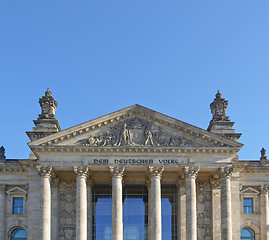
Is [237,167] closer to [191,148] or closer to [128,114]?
[191,148]

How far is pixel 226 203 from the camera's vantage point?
49.2 m

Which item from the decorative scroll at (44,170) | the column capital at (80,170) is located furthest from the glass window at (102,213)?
the decorative scroll at (44,170)

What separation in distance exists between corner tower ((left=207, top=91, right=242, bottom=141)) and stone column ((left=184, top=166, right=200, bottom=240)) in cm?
640

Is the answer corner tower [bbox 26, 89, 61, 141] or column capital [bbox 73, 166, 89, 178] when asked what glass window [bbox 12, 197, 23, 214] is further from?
column capital [bbox 73, 166, 89, 178]

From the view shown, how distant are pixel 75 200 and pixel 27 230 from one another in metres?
5.32

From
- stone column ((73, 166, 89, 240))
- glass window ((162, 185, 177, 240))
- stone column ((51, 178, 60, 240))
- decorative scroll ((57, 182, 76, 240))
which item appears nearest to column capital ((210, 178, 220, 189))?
glass window ((162, 185, 177, 240))

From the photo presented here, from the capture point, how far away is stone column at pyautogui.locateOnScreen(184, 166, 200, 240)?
48.5 meters

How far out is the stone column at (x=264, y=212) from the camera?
53.7 metres

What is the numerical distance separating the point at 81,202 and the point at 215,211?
1295 cm

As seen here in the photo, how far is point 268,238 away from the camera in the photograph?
53438mm

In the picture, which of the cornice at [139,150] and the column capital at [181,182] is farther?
the column capital at [181,182]

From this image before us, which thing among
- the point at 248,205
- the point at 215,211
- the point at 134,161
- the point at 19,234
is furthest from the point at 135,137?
the point at 19,234

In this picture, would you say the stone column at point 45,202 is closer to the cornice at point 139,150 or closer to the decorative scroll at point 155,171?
the cornice at point 139,150

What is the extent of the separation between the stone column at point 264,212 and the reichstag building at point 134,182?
10 cm
